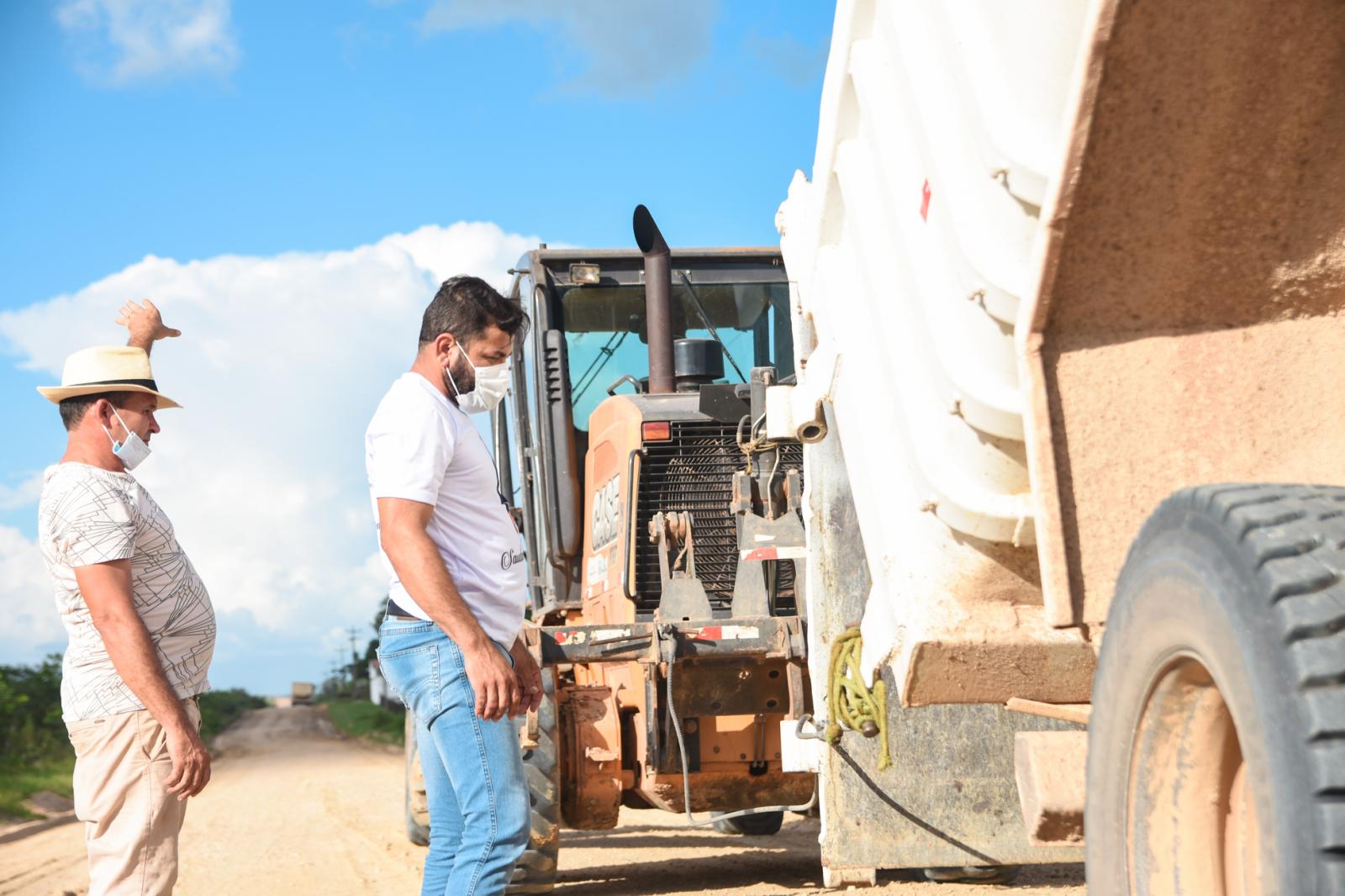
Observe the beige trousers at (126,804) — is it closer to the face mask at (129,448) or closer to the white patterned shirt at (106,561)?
the white patterned shirt at (106,561)

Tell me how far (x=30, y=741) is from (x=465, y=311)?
1708cm

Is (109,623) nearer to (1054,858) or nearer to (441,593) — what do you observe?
(441,593)

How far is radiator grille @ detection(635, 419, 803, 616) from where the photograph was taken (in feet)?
21.6

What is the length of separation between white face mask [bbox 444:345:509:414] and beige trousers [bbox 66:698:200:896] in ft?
3.70

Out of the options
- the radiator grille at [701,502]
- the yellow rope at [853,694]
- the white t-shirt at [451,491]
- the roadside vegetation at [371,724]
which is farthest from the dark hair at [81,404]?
the roadside vegetation at [371,724]

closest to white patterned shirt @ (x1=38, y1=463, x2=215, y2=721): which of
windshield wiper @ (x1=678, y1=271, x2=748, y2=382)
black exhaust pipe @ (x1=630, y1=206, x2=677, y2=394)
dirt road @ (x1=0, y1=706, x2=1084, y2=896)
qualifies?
dirt road @ (x1=0, y1=706, x2=1084, y2=896)

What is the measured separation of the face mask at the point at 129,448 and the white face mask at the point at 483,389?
0.86 metres

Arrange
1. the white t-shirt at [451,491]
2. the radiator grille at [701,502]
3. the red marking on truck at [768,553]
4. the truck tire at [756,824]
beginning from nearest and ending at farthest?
the white t-shirt at [451,491] → the red marking on truck at [768,553] → the radiator grille at [701,502] → the truck tire at [756,824]

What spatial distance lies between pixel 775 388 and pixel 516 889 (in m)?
3.09

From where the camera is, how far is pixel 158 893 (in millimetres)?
3527

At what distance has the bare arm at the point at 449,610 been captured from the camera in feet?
10.9

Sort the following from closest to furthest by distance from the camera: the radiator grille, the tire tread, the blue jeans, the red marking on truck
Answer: the tire tread → the blue jeans → the red marking on truck → the radiator grille

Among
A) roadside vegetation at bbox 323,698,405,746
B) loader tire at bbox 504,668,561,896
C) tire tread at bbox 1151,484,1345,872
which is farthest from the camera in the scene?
roadside vegetation at bbox 323,698,405,746

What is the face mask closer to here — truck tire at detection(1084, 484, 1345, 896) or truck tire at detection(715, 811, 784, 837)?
truck tire at detection(1084, 484, 1345, 896)
